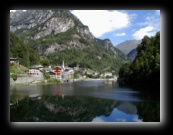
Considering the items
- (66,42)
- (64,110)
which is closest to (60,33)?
(66,42)

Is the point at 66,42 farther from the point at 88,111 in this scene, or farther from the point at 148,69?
the point at 88,111

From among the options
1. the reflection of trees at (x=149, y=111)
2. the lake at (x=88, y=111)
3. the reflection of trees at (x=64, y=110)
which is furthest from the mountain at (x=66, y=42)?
the reflection of trees at (x=149, y=111)

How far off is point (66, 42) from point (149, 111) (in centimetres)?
6597

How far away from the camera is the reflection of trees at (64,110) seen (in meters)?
10.0

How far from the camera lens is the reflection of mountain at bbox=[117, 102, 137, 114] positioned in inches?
431

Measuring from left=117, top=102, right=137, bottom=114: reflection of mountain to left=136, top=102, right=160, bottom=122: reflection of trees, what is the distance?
191 mm

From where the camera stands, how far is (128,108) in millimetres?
11422

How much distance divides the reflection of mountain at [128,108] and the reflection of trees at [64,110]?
36 centimetres

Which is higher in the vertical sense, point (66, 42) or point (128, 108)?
point (66, 42)

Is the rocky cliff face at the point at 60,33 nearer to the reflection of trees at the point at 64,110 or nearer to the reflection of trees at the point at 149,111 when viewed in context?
the reflection of trees at the point at 64,110

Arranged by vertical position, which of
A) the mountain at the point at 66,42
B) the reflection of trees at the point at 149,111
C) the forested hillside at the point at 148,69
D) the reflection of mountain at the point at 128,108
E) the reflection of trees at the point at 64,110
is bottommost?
the reflection of trees at the point at 64,110
